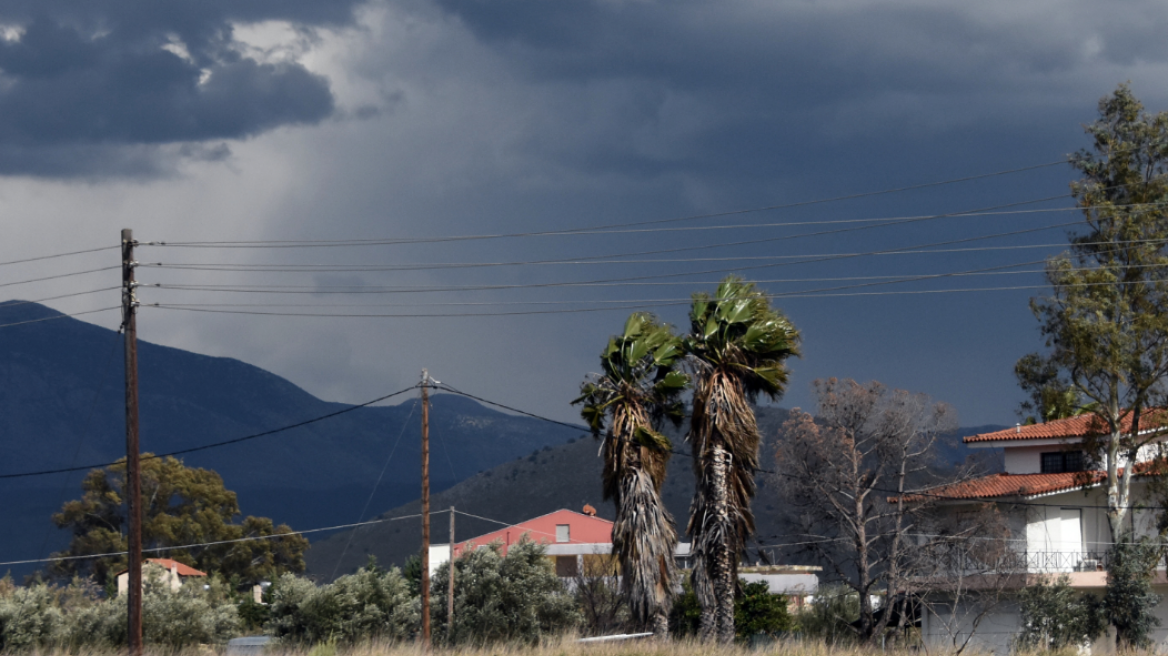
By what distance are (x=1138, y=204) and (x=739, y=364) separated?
18.9m

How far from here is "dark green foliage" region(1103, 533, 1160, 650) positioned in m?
43.8

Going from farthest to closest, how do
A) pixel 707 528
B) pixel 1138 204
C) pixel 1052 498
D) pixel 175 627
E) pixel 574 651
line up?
1. pixel 1052 498
2. pixel 1138 204
3. pixel 175 627
4. pixel 707 528
5. pixel 574 651

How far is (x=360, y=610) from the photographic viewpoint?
4647 centimetres

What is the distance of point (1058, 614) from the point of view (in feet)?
142

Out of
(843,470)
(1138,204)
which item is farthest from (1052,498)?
(1138,204)

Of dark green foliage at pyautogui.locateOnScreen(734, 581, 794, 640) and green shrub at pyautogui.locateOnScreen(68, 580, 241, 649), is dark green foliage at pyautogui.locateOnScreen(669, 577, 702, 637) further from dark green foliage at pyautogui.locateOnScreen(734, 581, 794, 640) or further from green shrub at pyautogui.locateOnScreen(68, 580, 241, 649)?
green shrub at pyautogui.locateOnScreen(68, 580, 241, 649)

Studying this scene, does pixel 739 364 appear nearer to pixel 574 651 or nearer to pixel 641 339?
pixel 641 339

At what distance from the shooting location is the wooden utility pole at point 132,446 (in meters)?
28.1

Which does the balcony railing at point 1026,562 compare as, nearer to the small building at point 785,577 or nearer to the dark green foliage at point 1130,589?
the dark green foliage at point 1130,589

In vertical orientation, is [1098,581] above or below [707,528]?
below

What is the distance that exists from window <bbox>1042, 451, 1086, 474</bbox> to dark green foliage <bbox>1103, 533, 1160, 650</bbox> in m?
5.67

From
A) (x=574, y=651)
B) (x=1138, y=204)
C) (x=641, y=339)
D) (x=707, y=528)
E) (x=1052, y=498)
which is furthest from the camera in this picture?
(x=1052, y=498)

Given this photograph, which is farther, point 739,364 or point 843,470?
point 843,470

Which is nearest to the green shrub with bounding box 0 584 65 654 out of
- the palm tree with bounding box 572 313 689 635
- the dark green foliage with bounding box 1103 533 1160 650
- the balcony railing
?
the palm tree with bounding box 572 313 689 635
